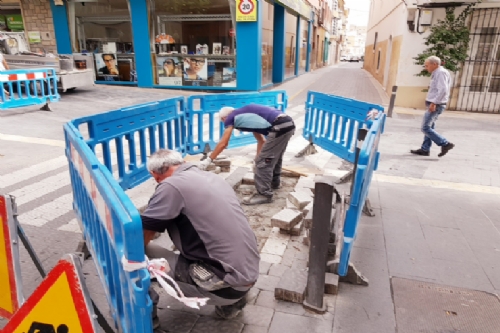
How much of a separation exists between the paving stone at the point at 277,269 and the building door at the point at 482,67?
1105 cm

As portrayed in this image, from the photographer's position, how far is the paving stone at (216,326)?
8.46 ft

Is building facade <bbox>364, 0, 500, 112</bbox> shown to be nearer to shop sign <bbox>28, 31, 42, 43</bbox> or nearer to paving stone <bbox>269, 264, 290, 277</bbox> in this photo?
paving stone <bbox>269, 264, 290, 277</bbox>

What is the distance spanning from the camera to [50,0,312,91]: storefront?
526 inches

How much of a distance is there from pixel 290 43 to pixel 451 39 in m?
10.6

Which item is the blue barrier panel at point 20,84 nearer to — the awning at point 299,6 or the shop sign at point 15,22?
the awning at point 299,6

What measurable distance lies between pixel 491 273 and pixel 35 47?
19174 millimetres

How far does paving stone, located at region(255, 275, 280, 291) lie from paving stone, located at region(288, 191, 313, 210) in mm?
1357

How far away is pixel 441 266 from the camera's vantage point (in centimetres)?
344

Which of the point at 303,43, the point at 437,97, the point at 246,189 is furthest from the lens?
the point at 303,43

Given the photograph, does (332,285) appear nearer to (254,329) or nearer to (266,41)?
(254,329)

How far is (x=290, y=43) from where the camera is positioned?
2005cm

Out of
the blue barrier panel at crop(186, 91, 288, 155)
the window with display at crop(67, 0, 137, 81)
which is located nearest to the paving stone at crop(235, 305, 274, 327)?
the blue barrier panel at crop(186, 91, 288, 155)

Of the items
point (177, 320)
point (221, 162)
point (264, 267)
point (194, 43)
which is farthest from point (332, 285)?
point (194, 43)

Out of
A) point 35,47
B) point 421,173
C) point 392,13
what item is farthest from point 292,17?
point 421,173
